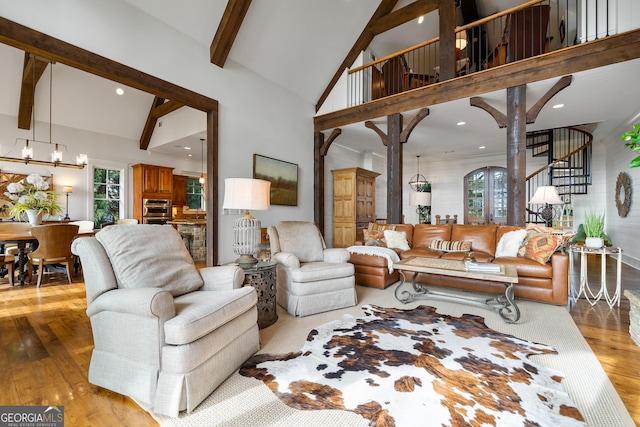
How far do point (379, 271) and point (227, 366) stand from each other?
2.49 meters

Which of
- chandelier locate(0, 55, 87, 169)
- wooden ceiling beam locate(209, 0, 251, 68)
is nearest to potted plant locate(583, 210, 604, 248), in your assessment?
wooden ceiling beam locate(209, 0, 251, 68)

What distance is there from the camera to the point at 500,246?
377 cm

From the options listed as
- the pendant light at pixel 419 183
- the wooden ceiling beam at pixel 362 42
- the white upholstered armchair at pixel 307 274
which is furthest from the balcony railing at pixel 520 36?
the pendant light at pixel 419 183

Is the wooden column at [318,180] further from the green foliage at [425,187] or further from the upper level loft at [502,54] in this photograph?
the green foliage at [425,187]

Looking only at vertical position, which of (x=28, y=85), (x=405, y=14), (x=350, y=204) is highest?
(x=405, y=14)

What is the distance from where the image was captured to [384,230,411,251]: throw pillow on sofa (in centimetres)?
439

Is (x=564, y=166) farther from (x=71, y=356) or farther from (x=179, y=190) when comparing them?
(x=179, y=190)

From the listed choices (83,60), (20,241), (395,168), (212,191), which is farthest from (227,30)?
(20,241)

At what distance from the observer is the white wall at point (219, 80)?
2832 mm

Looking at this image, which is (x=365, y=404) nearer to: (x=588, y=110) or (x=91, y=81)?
(x=588, y=110)

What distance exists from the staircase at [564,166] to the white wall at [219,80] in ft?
17.1

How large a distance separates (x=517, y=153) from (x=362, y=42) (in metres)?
3.76

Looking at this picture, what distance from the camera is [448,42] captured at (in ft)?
14.5

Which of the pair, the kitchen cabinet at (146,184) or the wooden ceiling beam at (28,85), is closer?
the wooden ceiling beam at (28,85)
